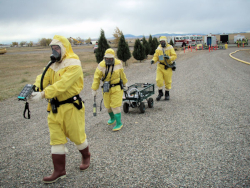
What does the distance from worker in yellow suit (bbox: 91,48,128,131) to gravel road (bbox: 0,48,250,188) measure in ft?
2.13

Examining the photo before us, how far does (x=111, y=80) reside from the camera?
515 centimetres

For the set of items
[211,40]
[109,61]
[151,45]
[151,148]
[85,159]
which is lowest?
[151,148]

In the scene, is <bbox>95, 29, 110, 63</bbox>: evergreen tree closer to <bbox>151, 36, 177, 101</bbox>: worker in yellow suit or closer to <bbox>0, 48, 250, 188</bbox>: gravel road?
<bbox>151, 36, 177, 101</bbox>: worker in yellow suit

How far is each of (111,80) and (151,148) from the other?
1.85 m

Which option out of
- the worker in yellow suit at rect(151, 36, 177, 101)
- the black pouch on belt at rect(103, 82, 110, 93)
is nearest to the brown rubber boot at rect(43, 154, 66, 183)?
the black pouch on belt at rect(103, 82, 110, 93)

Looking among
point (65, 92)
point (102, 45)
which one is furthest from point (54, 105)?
point (102, 45)

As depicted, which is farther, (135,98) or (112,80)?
(135,98)

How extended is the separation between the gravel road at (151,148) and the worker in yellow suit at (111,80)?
649 mm

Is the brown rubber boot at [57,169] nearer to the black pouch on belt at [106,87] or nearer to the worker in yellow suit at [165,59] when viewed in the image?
the black pouch on belt at [106,87]

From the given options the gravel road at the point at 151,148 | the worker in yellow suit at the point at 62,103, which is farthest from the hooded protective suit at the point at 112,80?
the worker in yellow suit at the point at 62,103

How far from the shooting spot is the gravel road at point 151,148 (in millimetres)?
3293

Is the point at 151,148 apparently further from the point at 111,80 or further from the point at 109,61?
the point at 109,61

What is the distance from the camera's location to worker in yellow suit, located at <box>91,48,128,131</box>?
498 centimetres

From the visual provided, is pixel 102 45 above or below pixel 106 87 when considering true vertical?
above
